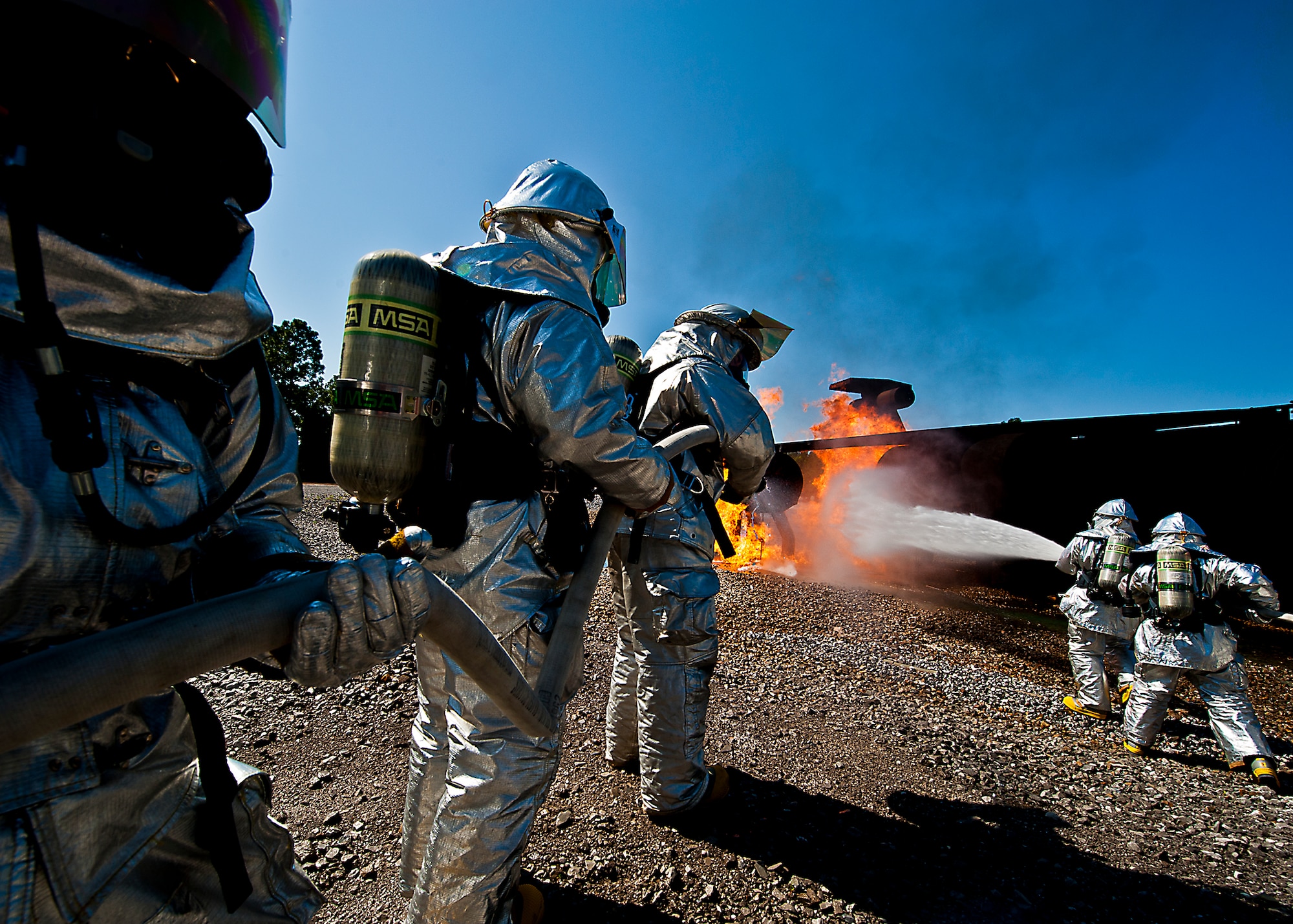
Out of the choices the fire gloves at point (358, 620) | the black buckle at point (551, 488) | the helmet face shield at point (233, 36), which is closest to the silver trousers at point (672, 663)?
the black buckle at point (551, 488)

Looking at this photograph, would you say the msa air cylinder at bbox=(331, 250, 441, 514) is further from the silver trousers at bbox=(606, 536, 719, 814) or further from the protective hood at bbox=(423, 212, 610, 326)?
the silver trousers at bbox=(606, 536, 719, 814)

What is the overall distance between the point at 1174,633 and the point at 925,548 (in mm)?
8895

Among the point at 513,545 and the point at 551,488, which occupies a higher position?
the point at 551,488

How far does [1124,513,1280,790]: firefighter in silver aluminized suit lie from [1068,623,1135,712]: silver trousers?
52 cm

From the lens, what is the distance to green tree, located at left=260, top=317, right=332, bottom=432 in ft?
117

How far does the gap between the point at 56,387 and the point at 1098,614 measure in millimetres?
Answer: 8257

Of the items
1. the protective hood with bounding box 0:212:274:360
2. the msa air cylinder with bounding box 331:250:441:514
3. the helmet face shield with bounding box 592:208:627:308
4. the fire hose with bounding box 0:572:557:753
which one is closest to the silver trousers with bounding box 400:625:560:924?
the msa air cylinder with bounding box 331:250:441:514

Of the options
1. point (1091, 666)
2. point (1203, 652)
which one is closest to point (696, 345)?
point (1203, 652)

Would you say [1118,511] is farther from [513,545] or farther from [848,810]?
[513,545]

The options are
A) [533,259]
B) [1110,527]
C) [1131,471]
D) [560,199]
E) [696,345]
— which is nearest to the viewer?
[533,259]

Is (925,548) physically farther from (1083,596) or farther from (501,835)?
(501,835)

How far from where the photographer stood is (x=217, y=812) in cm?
130

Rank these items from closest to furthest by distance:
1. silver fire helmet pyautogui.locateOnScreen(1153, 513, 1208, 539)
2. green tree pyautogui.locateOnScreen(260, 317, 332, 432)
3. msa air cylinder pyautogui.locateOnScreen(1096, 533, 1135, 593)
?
1. silver fire helmet pyautogui.locateOnScreen(1153, 513, 1208, 539)
2. msa air cylinder pyautogui.locateOnScreen(1096, 533, 1135, 593)
3. green tree pyautogui.locateOnScreen(260, 317, 332, 432)

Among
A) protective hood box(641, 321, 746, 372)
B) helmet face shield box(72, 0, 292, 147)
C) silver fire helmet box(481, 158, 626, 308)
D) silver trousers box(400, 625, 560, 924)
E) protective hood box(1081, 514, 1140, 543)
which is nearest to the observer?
helmet face shield box(72, 0, 292, 147)
